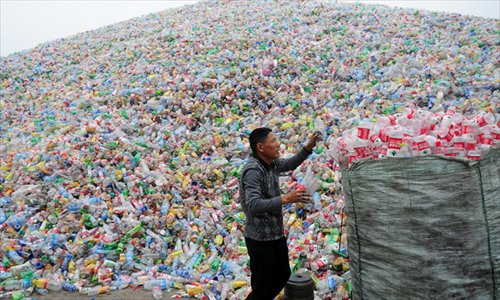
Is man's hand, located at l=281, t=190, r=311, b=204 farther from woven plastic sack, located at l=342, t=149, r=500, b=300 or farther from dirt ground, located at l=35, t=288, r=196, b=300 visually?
dirt ground, located at l=35, t=288, r=196, b=300

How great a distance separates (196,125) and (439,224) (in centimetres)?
609

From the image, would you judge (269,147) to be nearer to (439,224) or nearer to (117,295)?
(439,224)

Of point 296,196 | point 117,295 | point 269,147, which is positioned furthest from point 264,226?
point 117,295

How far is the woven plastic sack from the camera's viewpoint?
2.53 m

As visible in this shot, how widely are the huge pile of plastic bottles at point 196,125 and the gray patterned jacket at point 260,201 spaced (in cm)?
59

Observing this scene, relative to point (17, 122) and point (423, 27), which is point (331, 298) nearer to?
point (17, 122)

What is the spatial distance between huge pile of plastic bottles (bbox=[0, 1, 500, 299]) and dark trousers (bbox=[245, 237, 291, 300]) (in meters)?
0.63

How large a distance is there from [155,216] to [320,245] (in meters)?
2.36

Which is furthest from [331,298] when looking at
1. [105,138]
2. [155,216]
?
[105,138]

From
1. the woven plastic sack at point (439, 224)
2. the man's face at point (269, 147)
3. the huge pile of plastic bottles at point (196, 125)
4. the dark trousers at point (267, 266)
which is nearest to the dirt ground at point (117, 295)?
the huge pile of plastic bottles at point (196, 125)

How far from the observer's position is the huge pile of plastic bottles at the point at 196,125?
488 cm

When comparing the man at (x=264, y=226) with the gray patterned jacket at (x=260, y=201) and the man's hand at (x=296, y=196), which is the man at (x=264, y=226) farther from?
the man's hand at (x=296, y=196)

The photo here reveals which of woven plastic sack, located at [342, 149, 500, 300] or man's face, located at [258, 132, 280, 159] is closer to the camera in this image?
woven plastic sack, located at [342, 149, 500, 300]

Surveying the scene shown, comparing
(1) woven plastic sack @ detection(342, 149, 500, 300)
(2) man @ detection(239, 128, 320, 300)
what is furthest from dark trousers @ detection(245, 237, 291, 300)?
(1) woven plastic sack @ detection(342, 149, 500, 300)
